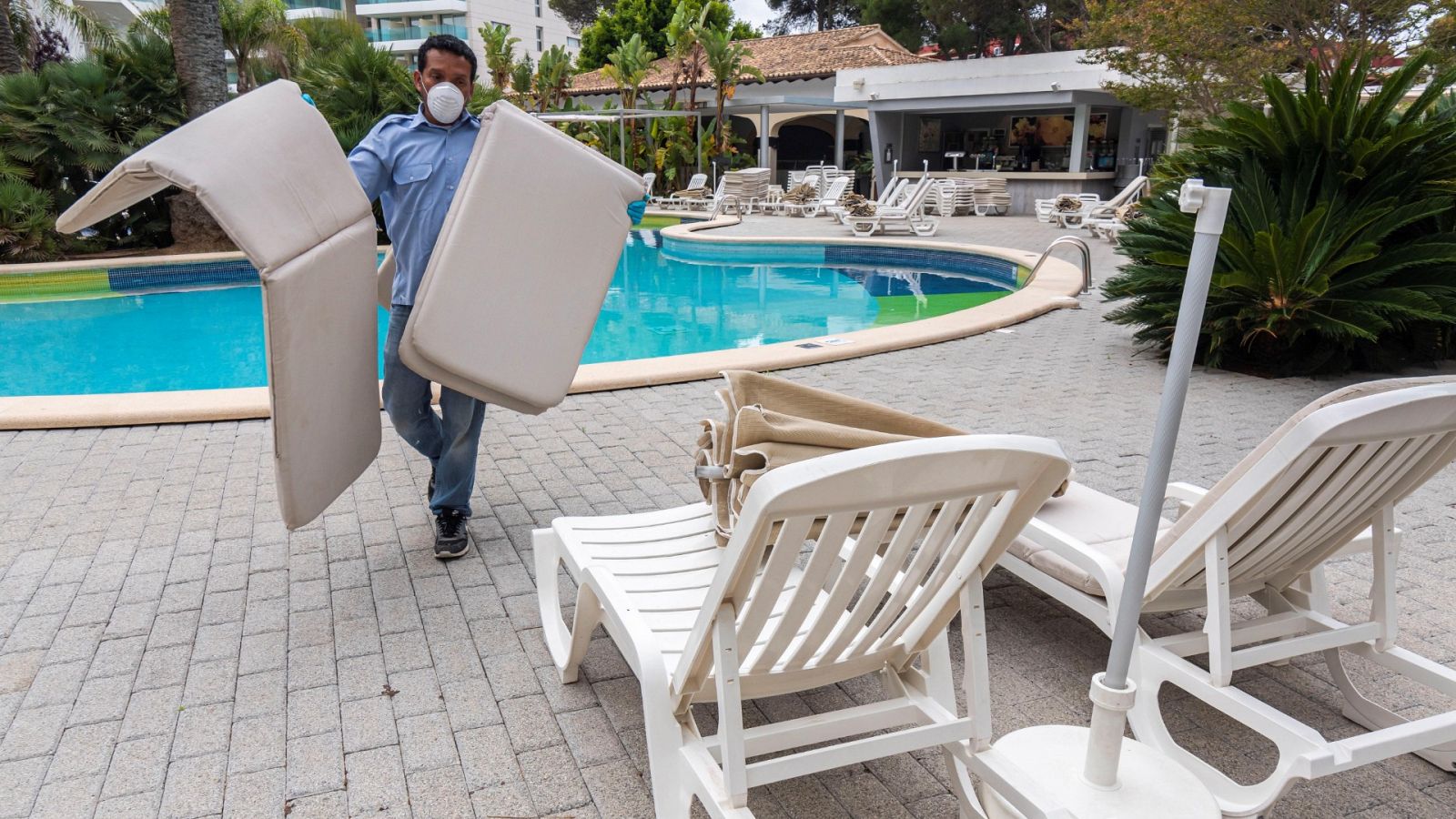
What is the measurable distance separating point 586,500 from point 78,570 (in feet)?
5.93

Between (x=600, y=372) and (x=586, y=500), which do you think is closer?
(x=586, y=500)

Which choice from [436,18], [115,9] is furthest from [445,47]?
[436,18]

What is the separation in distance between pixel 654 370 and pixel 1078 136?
68.0ft

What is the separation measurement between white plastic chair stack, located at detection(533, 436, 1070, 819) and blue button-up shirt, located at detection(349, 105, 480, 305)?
4.45ft

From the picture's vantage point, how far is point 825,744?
2.39m

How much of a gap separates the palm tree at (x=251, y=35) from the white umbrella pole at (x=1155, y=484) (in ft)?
63.1

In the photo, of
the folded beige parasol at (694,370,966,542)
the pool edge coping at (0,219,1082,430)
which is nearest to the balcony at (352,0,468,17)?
the pool edge coping at (0,219,1082,430)

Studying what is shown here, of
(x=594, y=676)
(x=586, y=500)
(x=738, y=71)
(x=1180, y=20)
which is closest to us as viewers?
(x=594, y=676)

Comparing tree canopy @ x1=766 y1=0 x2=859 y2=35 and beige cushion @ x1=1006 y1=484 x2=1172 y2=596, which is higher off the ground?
tree canopy @ x1=766 y1=0 x2=859 y2=35

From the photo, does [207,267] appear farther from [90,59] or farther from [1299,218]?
[1299,218]

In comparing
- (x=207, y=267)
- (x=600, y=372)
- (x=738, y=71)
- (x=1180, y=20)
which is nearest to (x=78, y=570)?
(x=600, y=372)

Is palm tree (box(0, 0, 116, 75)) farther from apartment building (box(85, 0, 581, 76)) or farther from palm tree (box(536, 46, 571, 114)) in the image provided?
apartment building (box(85, 0, 581, 76))

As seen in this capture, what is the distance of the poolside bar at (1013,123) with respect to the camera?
2284 cm

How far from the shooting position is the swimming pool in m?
9.18
